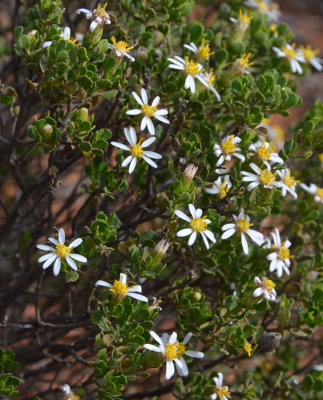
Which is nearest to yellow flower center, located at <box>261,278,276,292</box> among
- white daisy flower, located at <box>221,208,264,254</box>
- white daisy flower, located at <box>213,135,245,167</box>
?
white daisy flower, located at <box>221,208,264,254</box>

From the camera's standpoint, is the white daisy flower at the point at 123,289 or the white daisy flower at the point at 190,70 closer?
the white daisy flower at the point at 123,289

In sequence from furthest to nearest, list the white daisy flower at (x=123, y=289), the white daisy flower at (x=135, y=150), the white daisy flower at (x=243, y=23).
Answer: the white daisy flower at (x=243, y=23) < the white daisy flower at (x=135, y=150) < the white daisy flower at (x=123, y=289)

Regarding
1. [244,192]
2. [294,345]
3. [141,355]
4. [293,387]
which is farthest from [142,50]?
[294,345]

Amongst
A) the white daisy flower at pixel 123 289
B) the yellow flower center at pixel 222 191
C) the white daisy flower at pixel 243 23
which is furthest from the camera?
the white daisy flower at pixel 243 23

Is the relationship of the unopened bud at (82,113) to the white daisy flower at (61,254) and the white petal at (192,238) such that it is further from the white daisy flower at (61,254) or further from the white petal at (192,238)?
the white petal at (192,238)

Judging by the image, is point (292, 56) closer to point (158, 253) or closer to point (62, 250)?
point (158, 253)

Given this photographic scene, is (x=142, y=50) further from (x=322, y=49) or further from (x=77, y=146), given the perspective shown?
(x=322, y=49)

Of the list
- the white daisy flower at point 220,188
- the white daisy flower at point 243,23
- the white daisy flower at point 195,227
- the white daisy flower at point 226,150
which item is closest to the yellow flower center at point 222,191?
the white daisy flower at point 220,188
